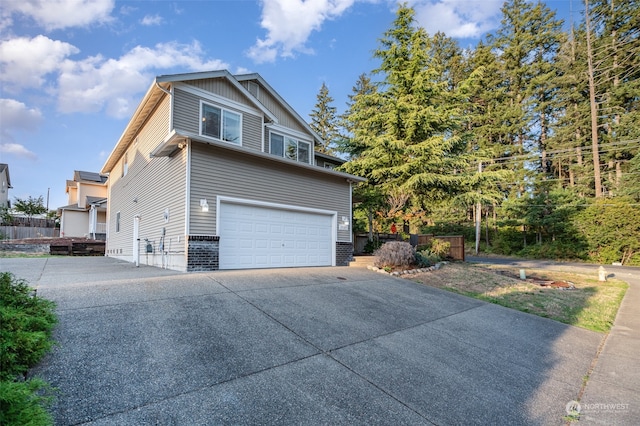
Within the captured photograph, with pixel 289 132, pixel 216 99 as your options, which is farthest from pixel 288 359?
pixel 289 132

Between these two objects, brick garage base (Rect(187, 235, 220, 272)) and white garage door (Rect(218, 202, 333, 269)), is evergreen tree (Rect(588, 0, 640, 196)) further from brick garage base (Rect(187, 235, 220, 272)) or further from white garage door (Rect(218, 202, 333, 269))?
brick garage base (Rect(187, 235, 220, 272))

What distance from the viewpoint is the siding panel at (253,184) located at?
26.9 ft

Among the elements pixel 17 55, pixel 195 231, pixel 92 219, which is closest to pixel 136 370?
pixel 17 55

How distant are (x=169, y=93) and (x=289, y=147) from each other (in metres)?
5.00

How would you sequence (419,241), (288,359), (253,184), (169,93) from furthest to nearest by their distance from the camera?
(419,241)
(169,93)
(253,184)
(288,359)

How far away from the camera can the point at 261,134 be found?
11688 mm

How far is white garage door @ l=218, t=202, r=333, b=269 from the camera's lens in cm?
873

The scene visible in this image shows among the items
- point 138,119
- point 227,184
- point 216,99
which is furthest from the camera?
point 138,119

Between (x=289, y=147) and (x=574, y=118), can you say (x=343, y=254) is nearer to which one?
(x=289, y=147)

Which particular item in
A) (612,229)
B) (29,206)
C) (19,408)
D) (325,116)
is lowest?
(19,408)

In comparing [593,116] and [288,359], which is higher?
[593,116]

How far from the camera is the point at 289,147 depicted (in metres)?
13.0

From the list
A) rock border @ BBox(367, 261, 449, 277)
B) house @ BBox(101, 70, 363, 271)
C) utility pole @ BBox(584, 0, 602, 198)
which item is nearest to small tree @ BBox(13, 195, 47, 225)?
house @ BBox(101, 70, 363, 271)

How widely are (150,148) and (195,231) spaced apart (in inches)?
215
